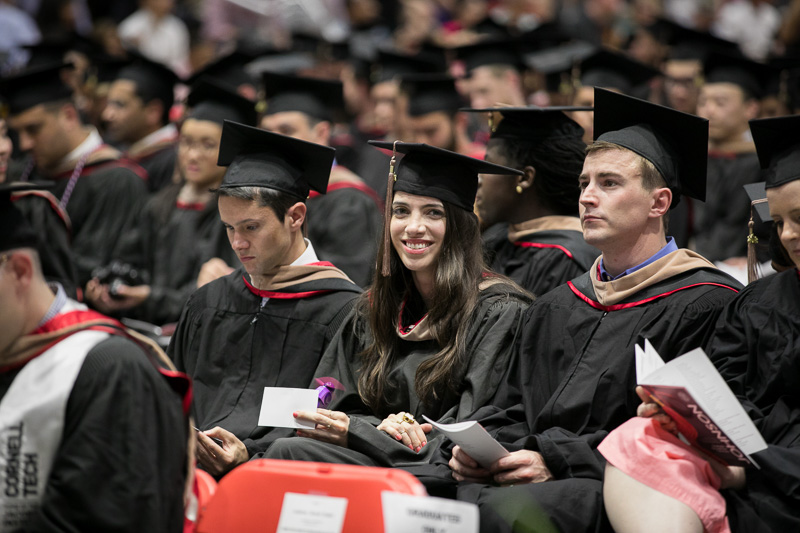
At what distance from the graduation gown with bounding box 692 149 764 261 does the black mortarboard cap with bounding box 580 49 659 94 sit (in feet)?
2.59

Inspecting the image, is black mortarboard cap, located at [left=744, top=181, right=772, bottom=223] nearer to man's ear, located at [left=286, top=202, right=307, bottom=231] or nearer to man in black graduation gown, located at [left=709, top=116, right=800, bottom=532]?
man in black graduation gown, located at [left=709, top=116, right=800, bottom=532]

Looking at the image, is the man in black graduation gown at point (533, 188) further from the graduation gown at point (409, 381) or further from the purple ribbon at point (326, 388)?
the purple ribbon at point (326, 388)

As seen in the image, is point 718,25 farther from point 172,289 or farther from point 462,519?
point 462,519

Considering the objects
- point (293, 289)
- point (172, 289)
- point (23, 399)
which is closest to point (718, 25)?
point (172, 289)

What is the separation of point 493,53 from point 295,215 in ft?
14.2

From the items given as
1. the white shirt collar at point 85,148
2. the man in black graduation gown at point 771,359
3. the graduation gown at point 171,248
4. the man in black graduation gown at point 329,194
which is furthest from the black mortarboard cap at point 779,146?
the white shirt collar at point 85,148

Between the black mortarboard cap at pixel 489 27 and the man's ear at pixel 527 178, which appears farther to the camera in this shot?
the black mortarboard cap at pixel 489 27

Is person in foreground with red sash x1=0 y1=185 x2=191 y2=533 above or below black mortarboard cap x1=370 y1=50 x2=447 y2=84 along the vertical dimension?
below

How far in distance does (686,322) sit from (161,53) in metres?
9.28

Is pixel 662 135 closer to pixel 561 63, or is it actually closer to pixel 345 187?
pixel 345 187

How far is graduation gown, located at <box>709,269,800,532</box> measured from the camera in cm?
301

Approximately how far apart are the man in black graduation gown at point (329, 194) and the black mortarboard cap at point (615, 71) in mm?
1934

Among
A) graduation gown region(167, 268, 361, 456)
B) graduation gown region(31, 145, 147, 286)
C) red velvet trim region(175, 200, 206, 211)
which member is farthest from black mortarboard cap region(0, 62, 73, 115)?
graduation gown region(167, 268, 361, 456)

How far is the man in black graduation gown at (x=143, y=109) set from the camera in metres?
8.16
